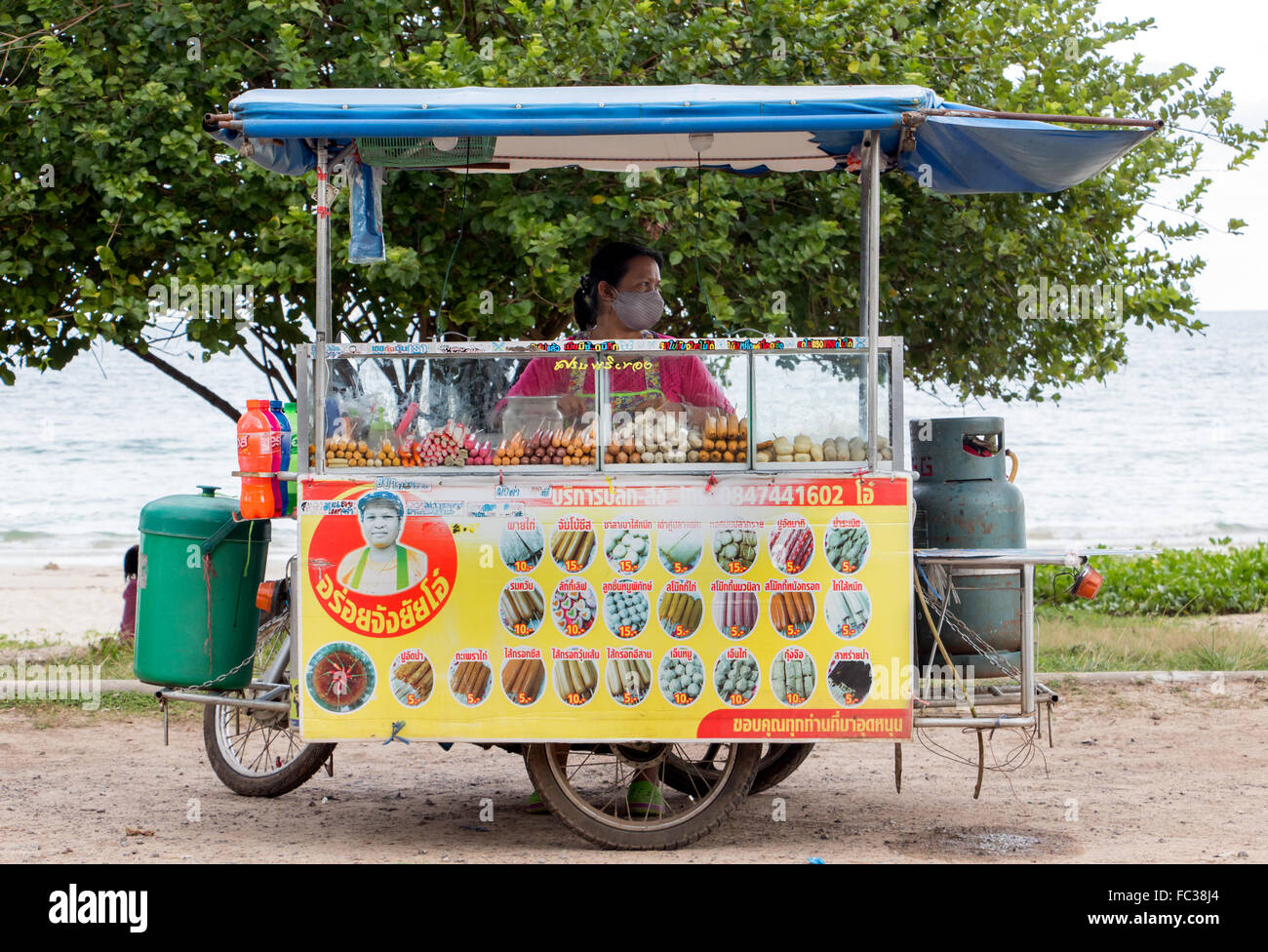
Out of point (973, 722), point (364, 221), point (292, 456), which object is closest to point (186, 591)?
point (292, 456)

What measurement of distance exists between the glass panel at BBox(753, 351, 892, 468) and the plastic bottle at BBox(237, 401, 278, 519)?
1.78 metres

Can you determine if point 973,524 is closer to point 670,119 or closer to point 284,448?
point 670,119

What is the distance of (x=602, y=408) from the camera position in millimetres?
4527

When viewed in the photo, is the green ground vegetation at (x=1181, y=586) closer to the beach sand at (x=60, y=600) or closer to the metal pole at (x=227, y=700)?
the metal pole at (x=227, y=700)

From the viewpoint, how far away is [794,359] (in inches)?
176

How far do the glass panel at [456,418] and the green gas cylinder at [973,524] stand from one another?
1.38 meters

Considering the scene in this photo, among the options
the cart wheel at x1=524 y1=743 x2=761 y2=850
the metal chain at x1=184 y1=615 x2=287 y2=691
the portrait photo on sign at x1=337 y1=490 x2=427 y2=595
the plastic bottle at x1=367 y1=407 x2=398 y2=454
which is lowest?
the cart wheel at x1=524 y1=743 x2=761 y2=850

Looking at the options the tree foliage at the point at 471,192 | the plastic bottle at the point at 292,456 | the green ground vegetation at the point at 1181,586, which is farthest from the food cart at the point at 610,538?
the green ground vegetation at the point at 1181,586

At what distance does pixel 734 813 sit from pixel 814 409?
186cm

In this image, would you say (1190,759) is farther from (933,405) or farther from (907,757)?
(933,405)

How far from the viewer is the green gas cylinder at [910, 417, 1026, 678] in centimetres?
488

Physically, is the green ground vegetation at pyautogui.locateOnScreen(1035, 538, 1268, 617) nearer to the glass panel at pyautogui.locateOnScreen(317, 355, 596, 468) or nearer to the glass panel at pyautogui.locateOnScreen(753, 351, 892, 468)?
the glass panel at pyautogui.locateOnScreen(753, 351, 892, 468)

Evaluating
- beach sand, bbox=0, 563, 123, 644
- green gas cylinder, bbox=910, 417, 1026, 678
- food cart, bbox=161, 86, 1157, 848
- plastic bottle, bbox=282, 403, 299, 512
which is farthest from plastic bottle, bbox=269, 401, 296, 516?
beach sand, bbox=0, 563, 123, 644

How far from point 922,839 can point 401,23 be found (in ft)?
18.2
